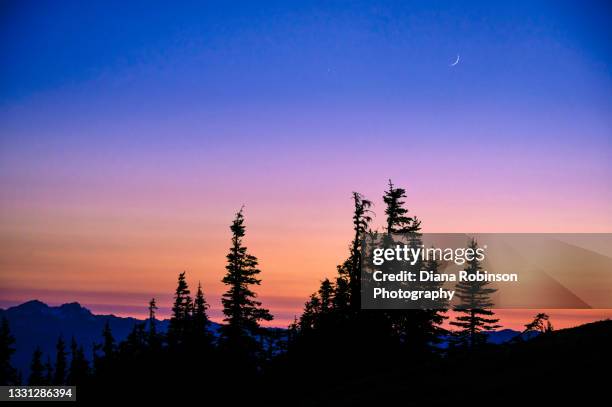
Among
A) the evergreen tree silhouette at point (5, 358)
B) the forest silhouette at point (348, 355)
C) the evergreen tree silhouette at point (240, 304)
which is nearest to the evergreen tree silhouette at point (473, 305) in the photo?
the forest silhouette at point (348, 355)

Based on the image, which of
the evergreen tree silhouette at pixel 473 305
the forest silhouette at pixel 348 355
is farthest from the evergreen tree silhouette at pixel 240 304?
the evergreen tree silhouette at pixel 473 305

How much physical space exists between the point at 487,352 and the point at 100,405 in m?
33.2

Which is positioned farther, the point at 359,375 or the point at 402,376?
the point at 359,375

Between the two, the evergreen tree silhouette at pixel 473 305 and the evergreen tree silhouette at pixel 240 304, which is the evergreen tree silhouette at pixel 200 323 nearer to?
the evergreen tree silhouette at pixel 240 304

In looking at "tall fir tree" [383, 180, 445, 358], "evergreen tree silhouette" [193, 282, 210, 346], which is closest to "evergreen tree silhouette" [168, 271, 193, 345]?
"evergreen tree silhouette" [193, 282, 210, 346]

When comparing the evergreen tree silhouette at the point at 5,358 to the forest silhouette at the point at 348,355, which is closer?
the forest silhouette at the point at 348,355

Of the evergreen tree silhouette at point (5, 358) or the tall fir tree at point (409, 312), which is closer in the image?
the tall fir tree at point (409, 312)

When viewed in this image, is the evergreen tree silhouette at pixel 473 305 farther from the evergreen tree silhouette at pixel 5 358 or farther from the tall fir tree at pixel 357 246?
the evergreen tree silhouette at pixel 5 358

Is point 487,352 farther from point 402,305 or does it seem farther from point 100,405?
point 100,405

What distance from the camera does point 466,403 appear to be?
2180cm

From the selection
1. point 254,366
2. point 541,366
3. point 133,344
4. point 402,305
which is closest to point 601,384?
point 541,366

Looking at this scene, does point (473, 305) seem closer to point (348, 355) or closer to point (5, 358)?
point (348, 355)

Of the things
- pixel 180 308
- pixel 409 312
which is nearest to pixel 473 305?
pixel 409 312

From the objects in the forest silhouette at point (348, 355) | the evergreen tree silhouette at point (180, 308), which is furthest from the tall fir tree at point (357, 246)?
the evergreen tree silhouette at point (180, 308)
